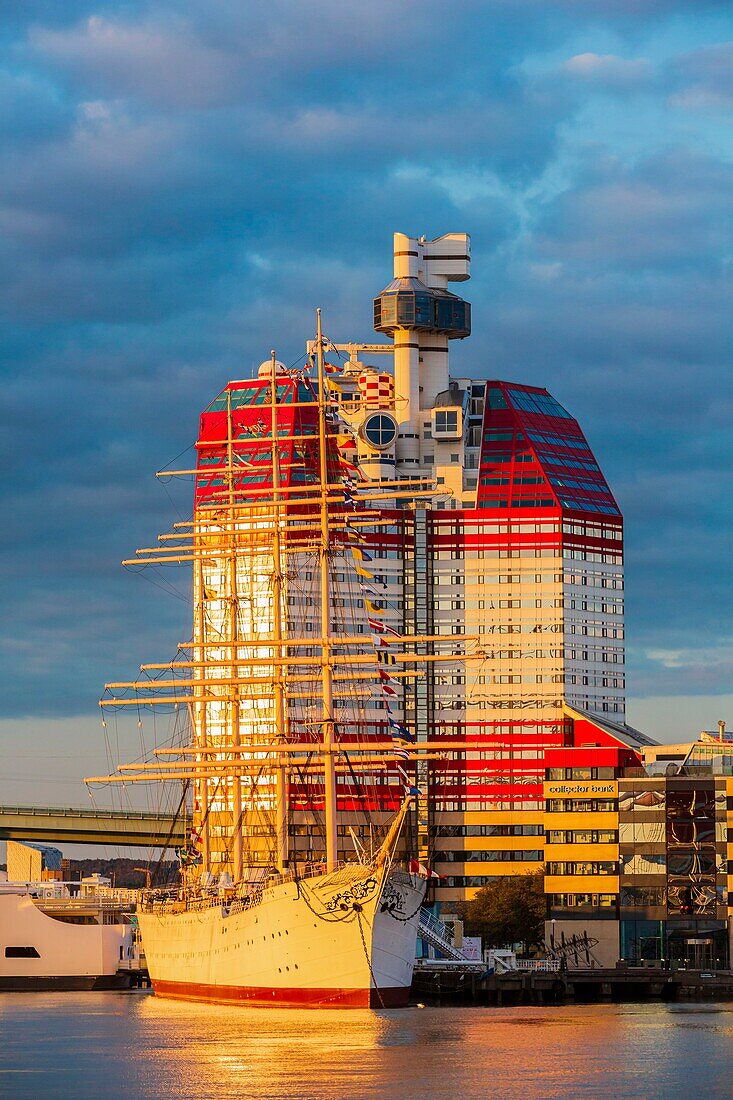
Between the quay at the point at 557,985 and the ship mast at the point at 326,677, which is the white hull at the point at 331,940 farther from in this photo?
the quay at the point at 557,985

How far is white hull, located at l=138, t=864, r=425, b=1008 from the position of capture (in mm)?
133875

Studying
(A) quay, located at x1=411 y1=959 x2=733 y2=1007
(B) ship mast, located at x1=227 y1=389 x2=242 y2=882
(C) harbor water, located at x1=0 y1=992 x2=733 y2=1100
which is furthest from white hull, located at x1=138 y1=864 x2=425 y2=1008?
(B) ship mast, located at x1=227 y1=389 x2=242 y2=882

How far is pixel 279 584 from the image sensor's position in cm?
16438

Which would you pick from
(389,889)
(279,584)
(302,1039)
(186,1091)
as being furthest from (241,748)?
(186,1091)

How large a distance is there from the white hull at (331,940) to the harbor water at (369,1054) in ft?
5.83

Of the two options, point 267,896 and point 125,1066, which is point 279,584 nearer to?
point 267,896

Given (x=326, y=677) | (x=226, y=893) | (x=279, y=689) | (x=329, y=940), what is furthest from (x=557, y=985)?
(x=329, y=940)

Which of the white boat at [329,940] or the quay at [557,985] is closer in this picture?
the white boat at [329,940]

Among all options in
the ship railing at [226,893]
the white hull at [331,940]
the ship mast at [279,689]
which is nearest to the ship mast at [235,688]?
the ship railing at [226,893]

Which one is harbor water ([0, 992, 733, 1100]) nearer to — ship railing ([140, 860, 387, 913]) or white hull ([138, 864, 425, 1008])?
white hull ([138, 864, 425, 1008])

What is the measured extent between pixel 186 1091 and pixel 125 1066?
44.4ft

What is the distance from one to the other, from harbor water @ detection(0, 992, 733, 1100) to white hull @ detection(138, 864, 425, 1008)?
5.83 feet

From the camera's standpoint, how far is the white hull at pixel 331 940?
133875 millimetres

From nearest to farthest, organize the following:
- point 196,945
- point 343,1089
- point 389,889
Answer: point 343,1089, point 389,889, point 196,945
